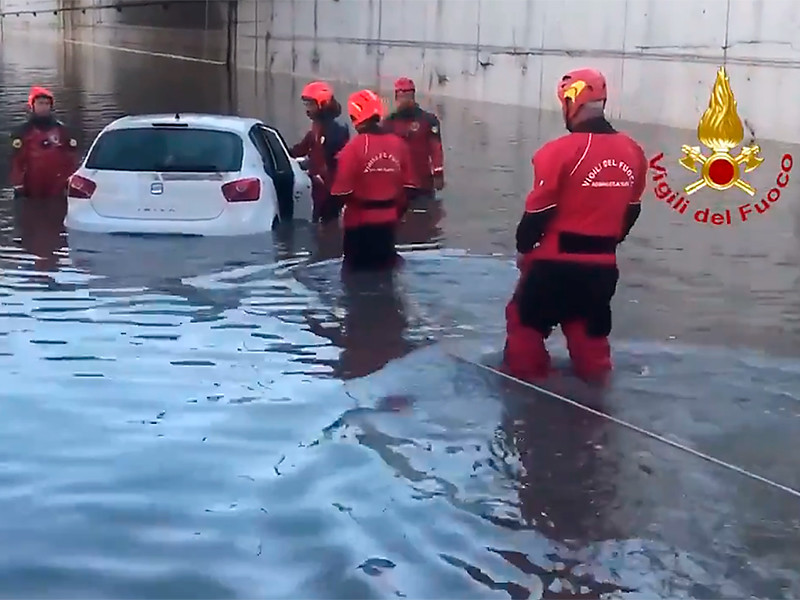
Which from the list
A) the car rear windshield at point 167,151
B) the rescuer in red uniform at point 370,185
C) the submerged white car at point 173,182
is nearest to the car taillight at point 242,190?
the submerged white car at point 173,182

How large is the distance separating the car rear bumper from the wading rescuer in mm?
4610

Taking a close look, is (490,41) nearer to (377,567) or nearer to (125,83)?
(125,83)

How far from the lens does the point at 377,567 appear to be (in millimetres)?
5215

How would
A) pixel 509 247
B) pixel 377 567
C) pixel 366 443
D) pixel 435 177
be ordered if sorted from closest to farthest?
pixel 377 567
pixel 366 443
pixel 509 247
pixel 435 177

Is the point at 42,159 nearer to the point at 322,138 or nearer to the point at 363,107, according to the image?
the point at 322,138

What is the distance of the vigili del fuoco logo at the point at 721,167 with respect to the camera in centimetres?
1480

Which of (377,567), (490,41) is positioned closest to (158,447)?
(377,567)

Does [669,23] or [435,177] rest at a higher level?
[669,23]

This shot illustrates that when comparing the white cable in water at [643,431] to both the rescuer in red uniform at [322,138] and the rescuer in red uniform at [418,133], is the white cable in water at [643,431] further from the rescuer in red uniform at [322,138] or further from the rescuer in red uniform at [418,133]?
the rescuer in red uniform at [418,133]

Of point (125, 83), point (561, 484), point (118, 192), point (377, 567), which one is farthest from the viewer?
point (125, 83)

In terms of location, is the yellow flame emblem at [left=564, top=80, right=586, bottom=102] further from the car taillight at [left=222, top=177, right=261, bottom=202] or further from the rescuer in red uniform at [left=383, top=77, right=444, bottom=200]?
the rescuer in red uniform at [left=383, top=77, right=444, bottom=200]

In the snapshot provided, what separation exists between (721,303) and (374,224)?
254 centimetres

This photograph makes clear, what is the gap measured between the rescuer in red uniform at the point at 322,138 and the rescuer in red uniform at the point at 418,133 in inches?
75.8

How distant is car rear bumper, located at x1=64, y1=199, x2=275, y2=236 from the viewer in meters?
11.6
